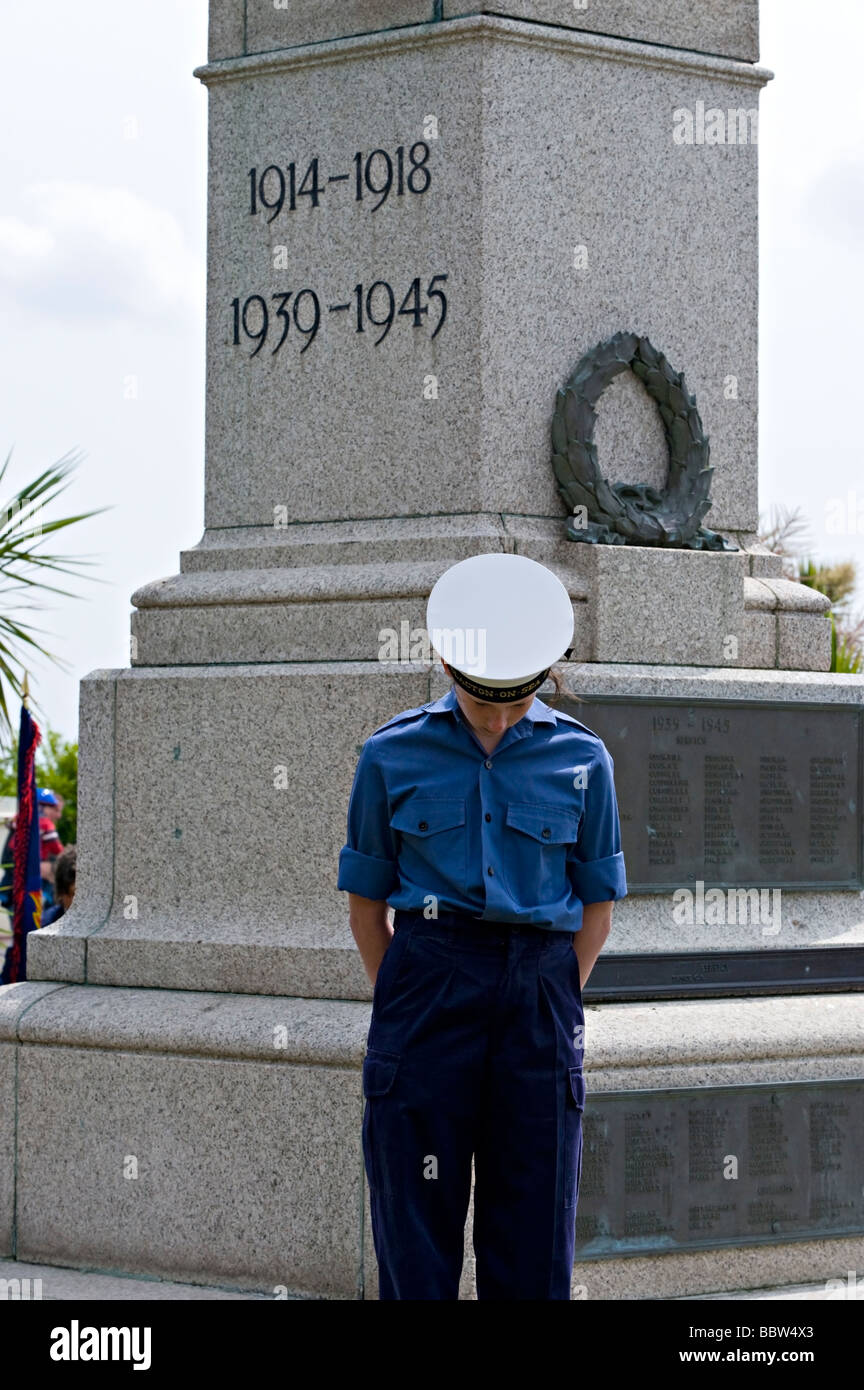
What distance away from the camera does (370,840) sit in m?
4.29

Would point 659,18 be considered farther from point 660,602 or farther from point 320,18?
point 660,602

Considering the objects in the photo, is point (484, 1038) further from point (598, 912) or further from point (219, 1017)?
point (219, 1017)

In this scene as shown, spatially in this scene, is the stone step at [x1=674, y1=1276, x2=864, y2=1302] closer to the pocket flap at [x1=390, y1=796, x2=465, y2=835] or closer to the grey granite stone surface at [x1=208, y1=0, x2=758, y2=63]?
the pocket flap at [x1=390, y1=796, x2=465, y2=835]

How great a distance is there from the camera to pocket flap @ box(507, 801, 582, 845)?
4.19m

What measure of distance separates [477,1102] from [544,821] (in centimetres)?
61

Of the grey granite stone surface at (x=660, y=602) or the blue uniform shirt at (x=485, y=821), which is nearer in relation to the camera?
the blue uniform shirt at (x=485, y=821)

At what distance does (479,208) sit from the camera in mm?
6637

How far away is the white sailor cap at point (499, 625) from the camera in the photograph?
410 centimetres

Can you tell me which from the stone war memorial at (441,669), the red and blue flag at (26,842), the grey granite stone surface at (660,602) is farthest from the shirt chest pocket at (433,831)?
the red and blue flag at (26,842)

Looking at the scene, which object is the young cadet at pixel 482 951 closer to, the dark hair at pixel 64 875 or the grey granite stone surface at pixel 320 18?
the grey granite stone surface at pixel 320 18

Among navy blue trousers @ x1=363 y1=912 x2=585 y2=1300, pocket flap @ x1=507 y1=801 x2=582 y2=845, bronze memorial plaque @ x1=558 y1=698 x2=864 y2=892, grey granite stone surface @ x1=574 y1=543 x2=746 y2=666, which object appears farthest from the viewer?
grey granite stone surface @ x1=574 y1=543 x2=746 y2=666

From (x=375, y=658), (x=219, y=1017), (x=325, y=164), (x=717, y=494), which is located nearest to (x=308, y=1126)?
(x=219, y=1017)

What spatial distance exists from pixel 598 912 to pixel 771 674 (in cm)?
276

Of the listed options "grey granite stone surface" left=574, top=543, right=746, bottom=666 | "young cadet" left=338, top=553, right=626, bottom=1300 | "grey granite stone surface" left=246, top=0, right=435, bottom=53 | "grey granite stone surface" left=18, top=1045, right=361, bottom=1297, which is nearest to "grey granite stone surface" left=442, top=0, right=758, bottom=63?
"grey granite stone surface" left=246, top=0, right=435, bottom=53
